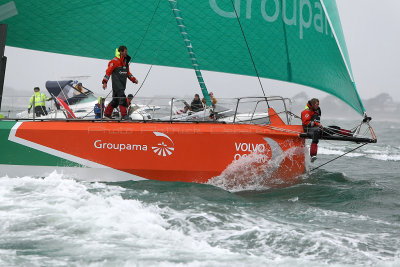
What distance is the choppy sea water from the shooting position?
378 centimetres

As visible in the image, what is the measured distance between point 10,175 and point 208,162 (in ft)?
8.86

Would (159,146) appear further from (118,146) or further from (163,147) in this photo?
(118,146)

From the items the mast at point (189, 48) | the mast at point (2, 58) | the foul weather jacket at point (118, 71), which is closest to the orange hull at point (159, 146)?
the foul weather jacket at point (118, 71)

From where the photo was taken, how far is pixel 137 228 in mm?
4406

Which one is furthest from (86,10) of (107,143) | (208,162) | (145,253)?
(145,253)

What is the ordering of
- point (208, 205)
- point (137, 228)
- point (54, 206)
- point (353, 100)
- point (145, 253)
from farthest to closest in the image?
1. point (353, 100)
2. point (208, 205)
3. point (54, 206)
4. point (137, 228)
5. point (145, 253)

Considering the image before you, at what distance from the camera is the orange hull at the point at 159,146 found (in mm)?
6266

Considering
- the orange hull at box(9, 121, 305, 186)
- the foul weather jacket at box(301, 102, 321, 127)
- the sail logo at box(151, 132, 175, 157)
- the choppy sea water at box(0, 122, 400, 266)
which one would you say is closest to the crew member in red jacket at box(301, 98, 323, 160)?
the foul weather jacket at box(301, 102, 321, 127)

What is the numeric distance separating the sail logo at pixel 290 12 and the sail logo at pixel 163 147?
2.46 m

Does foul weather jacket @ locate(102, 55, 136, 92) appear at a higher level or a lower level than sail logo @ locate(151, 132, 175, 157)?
higher

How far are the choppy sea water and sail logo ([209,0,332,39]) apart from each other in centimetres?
263

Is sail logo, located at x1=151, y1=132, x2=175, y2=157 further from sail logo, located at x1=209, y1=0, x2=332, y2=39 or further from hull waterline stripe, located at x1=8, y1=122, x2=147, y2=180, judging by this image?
sail logo, located at x1=209, y1=0, x2=332, y2=39

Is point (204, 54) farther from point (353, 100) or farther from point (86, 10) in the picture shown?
point (353, 100)

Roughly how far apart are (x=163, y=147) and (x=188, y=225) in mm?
1850
